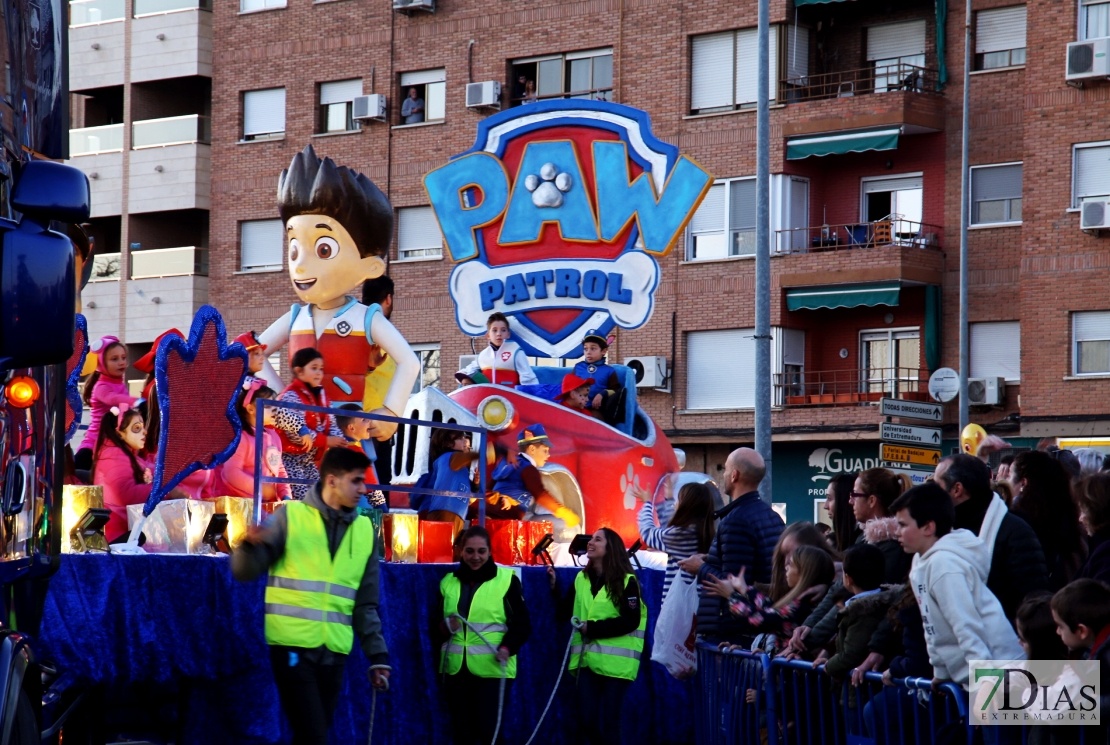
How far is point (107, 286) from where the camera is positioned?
44.2 meters

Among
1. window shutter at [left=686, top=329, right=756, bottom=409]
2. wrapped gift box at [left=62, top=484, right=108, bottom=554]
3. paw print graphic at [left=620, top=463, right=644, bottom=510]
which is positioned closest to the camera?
wrapped gift box at [left=62, top=484, right=108, bottom=554]

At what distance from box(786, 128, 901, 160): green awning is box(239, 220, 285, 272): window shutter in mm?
12887

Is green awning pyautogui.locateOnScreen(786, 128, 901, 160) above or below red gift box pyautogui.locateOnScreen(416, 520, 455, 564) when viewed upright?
above

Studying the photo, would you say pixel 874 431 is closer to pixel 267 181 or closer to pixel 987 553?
pixel 267 181

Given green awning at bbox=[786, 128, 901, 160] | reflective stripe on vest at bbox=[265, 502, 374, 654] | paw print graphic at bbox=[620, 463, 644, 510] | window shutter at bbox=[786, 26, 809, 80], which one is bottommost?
reflective stripe on vest at bbox=[265, 502, 374, 654]

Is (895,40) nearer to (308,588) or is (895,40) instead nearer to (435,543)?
(435,543)

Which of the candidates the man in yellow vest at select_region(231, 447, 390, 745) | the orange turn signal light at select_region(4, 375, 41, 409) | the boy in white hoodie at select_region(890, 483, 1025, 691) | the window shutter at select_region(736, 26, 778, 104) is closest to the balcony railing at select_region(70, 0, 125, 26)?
the window shutter at select_region(736, 26, 778, 104)

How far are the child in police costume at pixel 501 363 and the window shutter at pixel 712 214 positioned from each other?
21.3 meters

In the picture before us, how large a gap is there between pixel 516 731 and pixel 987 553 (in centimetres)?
543

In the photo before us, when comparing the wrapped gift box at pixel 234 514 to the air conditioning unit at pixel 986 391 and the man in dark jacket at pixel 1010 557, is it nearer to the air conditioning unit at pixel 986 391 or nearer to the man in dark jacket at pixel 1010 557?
the man in dark jacket at pixel 1010 557

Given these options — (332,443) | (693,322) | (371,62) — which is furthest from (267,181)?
(332,443)

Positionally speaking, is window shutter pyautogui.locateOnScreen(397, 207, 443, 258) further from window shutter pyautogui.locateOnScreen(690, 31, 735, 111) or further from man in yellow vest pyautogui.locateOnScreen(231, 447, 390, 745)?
man in yellow vest pyautogui.locateOnScreen(231, 447, 390, 745)

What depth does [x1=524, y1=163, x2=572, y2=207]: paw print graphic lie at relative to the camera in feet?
54.1

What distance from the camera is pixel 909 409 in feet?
70.4
